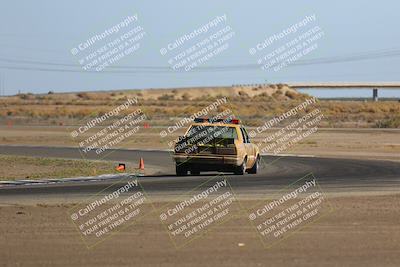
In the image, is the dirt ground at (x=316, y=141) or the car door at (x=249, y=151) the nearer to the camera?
the car door at (x=249, y=151)

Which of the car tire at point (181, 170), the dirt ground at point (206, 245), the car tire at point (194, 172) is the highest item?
the dirt ground at point (206, 245)

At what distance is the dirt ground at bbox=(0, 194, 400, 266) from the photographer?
10531mm

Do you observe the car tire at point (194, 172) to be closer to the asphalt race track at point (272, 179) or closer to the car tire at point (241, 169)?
the asphalt race track at point (272, 179)

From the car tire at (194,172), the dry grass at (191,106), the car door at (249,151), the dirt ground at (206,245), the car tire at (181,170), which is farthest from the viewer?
the dry grass at (191,106)

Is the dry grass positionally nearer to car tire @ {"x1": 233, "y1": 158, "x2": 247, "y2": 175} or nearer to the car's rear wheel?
car tire @ {"x1": 233, "y1": 158, "x2": 247, "y2": 175}

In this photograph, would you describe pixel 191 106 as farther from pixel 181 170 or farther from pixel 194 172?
pixel 181 170

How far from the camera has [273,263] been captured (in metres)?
10.4

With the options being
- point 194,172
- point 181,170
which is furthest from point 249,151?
point 181,170

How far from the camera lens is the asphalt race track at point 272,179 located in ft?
65.6

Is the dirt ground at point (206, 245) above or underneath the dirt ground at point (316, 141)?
above

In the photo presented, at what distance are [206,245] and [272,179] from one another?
39.6ft

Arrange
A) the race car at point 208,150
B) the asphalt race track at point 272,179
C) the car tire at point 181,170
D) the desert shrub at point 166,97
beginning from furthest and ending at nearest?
the desert shrub at point 166,97 < the car tire at point 181,170 < the race car at point 208,150 < the asphalt race track at point 272,179

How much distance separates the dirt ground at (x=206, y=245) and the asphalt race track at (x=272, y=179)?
208 inches

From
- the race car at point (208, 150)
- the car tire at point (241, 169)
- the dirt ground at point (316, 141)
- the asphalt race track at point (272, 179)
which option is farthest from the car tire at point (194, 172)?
the dirt ground at point (316, 141)
